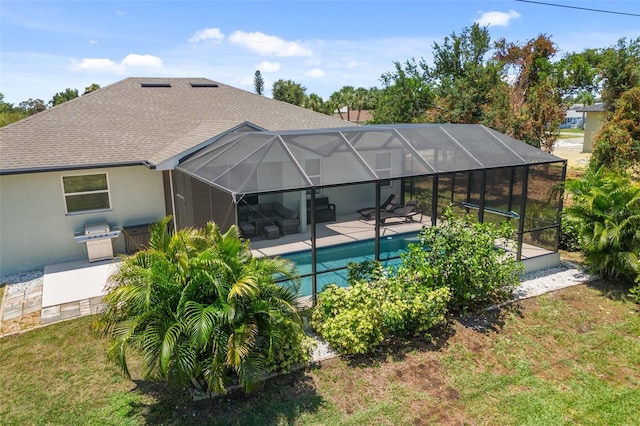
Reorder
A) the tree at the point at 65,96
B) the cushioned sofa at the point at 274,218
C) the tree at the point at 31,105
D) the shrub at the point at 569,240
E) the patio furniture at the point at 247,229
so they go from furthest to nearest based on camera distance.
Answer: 1. the tree at the point at 31,105
2. the tree at the point at 65,96
3. the cushioned sofa at the point at 274,218
4. the patio furniture at the point at 247,229
5. the shrub at the point at 569,240

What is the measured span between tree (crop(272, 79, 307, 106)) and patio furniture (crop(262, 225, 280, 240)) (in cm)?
3263

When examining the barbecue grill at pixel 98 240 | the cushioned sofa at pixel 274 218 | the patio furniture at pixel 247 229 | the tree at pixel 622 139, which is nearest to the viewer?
the barbecue grill at pixel 98 240

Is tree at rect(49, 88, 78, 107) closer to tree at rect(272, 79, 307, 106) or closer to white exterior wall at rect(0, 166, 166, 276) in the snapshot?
tree at rect(272, 79, 307, 106)

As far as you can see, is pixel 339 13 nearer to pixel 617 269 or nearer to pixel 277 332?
pixel 617 269

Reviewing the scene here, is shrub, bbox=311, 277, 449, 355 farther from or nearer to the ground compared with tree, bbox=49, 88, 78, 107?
nearer to the ground

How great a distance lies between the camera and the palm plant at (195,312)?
502cm

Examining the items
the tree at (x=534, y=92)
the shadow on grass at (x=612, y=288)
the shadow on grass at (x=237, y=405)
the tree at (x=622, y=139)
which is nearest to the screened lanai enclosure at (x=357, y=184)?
the shadow on grass at (x=612, y=288)

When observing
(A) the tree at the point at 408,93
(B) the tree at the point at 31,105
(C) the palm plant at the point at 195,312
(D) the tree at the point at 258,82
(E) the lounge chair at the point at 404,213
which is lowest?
(E) the lounge chair at the point at 404,213

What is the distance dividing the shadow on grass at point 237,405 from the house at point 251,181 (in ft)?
7.46

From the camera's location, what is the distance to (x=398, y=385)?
633 centimetres

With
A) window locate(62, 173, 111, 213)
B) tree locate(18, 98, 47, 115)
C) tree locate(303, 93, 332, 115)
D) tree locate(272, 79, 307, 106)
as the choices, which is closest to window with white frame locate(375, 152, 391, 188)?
window locate(62, 173, 111, 213)

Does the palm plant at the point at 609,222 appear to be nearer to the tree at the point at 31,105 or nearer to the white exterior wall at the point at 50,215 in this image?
the white exterior wall at the point at 50,215

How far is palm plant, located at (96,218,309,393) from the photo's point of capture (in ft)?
16.5

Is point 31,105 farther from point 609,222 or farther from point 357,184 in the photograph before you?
point 609,222
